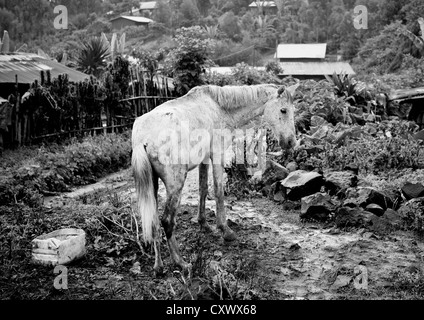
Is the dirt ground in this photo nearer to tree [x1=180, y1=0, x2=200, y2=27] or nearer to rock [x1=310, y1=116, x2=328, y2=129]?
rock [x1=310, y1=116, x2=328, y2=129]

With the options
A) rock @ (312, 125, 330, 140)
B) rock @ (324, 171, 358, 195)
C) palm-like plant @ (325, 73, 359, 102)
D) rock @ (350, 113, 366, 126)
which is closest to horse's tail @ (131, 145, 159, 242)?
rock @ (324, 171, 358, 195)

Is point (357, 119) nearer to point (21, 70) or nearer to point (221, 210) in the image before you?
point (221, 210)

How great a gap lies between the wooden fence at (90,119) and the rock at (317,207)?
24.0 feet

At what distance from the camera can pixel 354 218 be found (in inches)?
243

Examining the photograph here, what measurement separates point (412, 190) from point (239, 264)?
11.5 ft

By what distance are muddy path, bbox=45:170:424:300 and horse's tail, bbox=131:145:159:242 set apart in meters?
0.60

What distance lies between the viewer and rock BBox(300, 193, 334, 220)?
648 centimetres

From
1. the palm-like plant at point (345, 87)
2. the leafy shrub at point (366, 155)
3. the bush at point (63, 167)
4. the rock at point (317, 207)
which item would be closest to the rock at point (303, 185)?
the rock at point (317, 207)

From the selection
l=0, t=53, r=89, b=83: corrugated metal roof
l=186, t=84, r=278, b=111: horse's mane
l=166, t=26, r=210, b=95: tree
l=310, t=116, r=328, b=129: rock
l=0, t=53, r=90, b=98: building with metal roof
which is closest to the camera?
l=186, t=84, r=278, b=111: horse's mane

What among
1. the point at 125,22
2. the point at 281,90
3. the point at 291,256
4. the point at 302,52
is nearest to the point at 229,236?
the point at 291,256

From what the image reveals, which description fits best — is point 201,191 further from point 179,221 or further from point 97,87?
point 97,87

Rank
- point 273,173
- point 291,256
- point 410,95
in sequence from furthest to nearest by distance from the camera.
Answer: point 410,95 → point 273,173 → point 291,256

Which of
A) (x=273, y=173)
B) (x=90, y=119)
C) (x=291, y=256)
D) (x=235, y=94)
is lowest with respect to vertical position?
(x=291, y=256)

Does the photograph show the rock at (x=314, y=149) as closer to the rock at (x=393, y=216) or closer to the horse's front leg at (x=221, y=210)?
the rock at (x=393, y=216)
